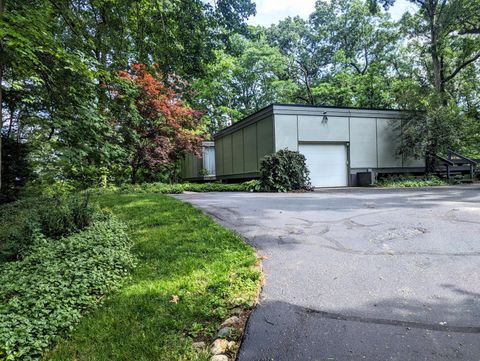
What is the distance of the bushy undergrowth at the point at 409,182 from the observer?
39.2ft

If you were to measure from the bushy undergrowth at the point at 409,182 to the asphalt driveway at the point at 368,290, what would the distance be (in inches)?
304

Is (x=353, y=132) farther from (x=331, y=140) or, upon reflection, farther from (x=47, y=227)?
(x=47, y=227)

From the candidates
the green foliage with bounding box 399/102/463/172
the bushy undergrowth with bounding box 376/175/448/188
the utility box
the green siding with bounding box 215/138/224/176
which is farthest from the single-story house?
the green siding with bounding box 215/138/224/176

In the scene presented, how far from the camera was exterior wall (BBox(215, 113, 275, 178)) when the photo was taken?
12.5 meters

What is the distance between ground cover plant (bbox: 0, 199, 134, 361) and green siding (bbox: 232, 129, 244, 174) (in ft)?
35.0

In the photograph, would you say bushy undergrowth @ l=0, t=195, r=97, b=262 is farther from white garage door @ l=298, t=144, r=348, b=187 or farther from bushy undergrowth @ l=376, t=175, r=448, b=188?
bushy undergrowth @ l=376, t=175, r=448, b=188

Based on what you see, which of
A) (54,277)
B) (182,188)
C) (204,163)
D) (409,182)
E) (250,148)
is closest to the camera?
(54,277)

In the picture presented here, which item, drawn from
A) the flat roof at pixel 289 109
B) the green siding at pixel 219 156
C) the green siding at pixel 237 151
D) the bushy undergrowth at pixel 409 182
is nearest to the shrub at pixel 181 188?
the green siding at pixel 237 151

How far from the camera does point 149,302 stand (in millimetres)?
2484

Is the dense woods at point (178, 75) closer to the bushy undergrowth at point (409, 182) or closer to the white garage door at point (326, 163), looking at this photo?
the bushy undergrowth at point (409, 182)

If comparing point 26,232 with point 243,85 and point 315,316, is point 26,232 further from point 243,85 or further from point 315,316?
point 243,85

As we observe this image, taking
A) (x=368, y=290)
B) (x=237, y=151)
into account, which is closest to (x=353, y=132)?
(x=237, y=151)

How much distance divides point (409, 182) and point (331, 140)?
3.45 meters

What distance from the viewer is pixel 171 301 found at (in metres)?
2.45
